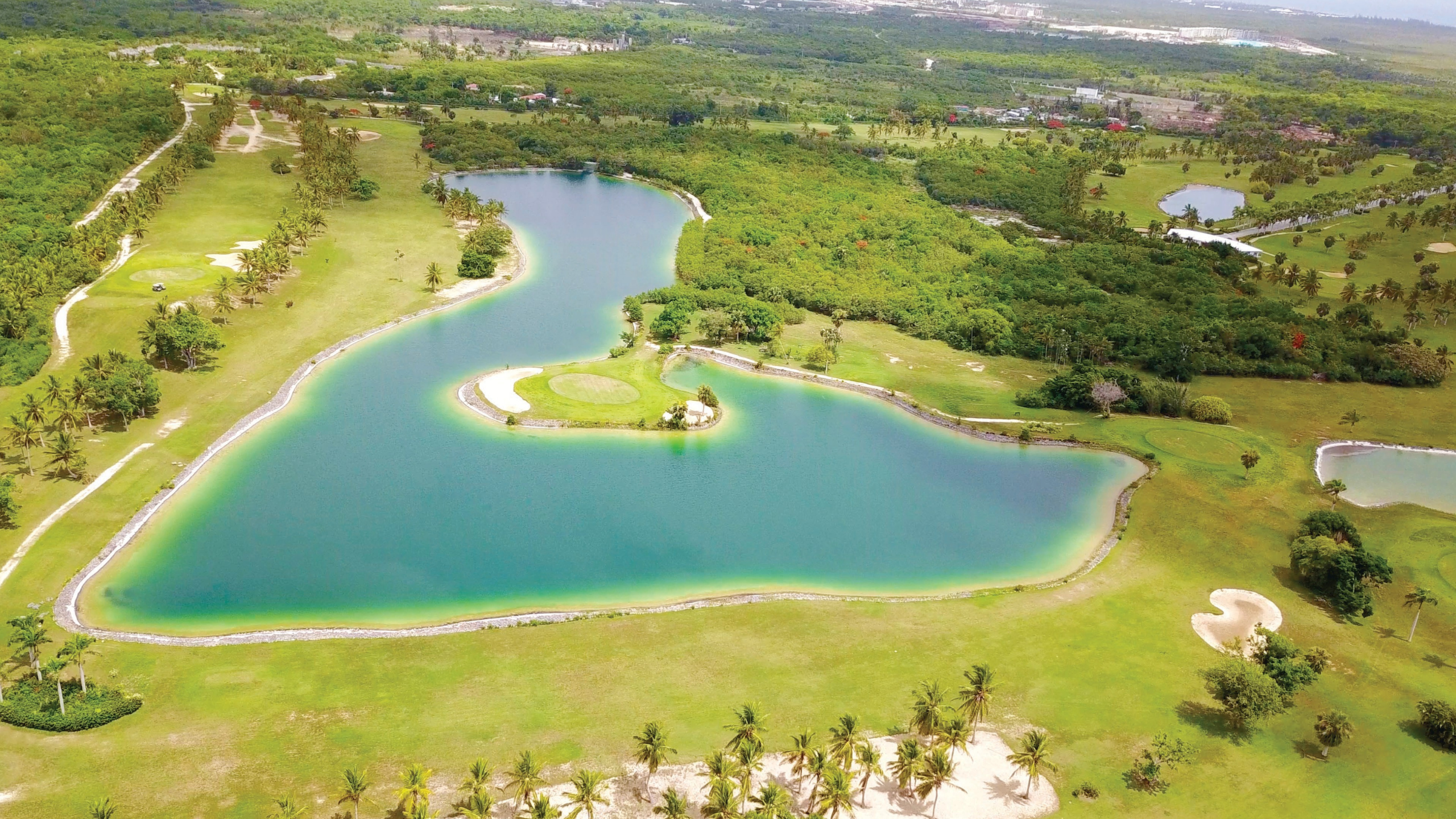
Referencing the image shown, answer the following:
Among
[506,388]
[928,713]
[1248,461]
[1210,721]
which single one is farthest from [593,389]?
[1210,721]

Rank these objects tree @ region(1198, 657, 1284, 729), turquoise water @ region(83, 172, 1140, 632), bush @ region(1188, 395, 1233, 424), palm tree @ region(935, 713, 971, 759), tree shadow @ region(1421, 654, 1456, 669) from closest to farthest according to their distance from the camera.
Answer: palm tree @ region(935, 713, 971, 759) → tree @ region(1198, 657, 1284, 729) → tree shadow @ region(1421, 654, 1456, 669) → turquoise water @ region(83, 172, 1140, 632) → bush @ region(1188, 395, 1233, 424)

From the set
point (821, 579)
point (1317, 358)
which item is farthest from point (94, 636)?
point (1317, 358)

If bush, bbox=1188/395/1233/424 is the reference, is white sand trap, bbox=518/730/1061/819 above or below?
below

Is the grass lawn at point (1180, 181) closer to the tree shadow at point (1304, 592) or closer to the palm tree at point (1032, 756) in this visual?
the tree shadow at point (1304, 592)

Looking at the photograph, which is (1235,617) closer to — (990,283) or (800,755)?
(800,755)

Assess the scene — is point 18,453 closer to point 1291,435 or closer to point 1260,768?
point 1260,768

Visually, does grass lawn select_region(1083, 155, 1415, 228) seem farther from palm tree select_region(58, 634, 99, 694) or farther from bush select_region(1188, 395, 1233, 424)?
palm tree select_region(58, 634, 99, 694)

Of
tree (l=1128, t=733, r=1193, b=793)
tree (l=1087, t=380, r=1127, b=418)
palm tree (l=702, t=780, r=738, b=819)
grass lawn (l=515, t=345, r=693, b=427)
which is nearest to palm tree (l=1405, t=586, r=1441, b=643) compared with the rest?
tree (l=1128, t=733, r=1193, b=793)
